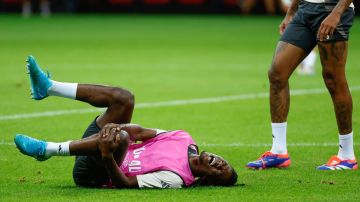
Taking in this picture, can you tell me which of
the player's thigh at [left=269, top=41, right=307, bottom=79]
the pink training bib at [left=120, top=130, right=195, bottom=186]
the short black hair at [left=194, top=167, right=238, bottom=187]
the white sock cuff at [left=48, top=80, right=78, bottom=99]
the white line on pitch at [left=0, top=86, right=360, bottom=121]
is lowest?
the white line on pitch at [left=0, top=86, right=360, bottom=121]

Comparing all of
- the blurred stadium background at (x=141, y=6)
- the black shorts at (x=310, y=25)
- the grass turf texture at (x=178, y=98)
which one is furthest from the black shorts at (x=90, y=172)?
the blurred stadium background at (x=141, y=6)

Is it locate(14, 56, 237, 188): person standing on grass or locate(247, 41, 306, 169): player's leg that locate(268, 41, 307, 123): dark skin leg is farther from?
locate(14, 56, 237, 188): person standing on grass

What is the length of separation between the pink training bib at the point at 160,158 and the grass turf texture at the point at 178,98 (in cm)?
19

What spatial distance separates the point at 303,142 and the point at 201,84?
6.29 metres

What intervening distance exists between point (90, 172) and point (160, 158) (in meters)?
0.59

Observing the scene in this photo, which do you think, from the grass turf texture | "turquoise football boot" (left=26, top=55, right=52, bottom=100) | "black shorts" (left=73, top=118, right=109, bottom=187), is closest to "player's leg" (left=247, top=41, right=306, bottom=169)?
the grass turf texture

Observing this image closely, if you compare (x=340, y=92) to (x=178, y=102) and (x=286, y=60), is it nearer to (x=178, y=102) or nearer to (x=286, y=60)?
(x=286, y=60)

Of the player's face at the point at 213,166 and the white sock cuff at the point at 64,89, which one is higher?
the white sock cuff at the point at 64,89

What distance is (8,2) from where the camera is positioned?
41344mm

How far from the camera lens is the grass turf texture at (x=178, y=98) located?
320 inches

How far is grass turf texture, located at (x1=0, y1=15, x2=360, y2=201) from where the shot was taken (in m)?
8.13

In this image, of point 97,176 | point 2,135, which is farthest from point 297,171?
point 2,135

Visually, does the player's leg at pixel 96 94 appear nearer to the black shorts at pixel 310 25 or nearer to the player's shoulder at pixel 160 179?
the player's shoulder at pixel 160 179

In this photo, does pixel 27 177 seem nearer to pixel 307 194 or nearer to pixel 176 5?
pixel 307 194
